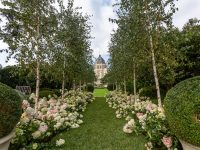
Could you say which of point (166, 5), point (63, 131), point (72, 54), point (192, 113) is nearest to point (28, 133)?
point (63, 131)

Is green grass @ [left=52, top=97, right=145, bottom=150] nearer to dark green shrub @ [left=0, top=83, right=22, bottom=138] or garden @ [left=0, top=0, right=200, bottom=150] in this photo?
garden @ [left=0, top=0, right=200, bottom=150]

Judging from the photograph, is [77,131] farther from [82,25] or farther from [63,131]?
[82,25]

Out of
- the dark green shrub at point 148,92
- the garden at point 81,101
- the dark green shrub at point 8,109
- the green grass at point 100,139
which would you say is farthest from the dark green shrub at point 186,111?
the dark green shrub at point 148,92

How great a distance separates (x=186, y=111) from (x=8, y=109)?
327 cm

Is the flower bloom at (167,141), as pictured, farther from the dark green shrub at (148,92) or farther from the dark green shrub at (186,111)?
the dark green shrub at (148,92)

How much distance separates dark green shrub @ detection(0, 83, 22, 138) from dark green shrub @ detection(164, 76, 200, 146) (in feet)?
9.90

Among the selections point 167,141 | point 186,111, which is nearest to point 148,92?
point 167,141

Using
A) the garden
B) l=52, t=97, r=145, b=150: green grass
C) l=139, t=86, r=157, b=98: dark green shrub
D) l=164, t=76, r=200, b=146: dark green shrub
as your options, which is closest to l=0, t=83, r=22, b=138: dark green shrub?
the garden

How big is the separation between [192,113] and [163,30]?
6995 millimetres

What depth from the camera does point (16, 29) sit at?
1252cm

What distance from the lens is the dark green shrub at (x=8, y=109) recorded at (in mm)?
5723

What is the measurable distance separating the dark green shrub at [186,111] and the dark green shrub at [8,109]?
3.02m

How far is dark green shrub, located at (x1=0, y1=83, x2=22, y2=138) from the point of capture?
5.72m

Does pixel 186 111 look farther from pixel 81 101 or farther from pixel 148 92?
pixel 148 92
